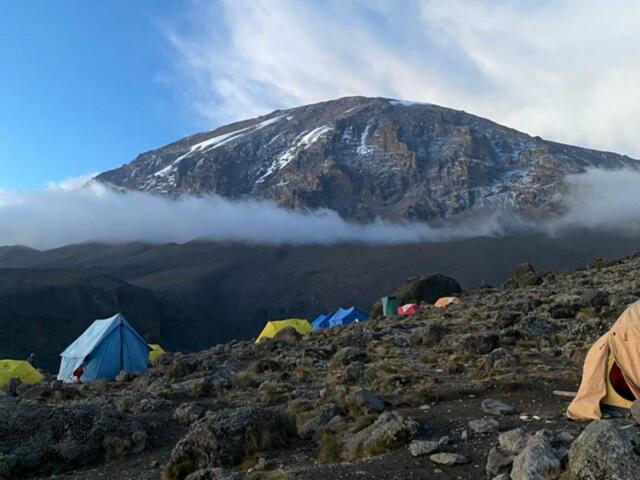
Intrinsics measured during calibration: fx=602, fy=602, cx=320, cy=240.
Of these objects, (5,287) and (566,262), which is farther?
(566,262)

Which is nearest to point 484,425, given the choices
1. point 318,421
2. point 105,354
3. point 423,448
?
point 423,448

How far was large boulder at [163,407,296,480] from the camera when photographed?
24.2 feet

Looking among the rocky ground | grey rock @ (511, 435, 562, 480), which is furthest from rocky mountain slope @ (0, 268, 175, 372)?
grey rock @ (511, 435, 562, 480)

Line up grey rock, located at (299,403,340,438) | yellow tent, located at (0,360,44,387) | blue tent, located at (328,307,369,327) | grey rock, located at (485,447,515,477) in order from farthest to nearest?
blue tent, located at (328,307,369,327)
yellow tent, located at (0,360,44,387)
grey rock, located at (299,403,340,438)
grey rock, located at (485,447,515,477)

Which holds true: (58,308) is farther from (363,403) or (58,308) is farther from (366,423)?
(366,423)

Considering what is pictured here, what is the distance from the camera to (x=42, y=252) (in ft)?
642

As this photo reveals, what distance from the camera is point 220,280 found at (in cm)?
15100

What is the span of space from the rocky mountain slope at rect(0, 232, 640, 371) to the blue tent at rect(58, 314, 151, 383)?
212ft

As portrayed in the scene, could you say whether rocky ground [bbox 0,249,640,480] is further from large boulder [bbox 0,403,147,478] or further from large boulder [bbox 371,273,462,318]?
large boulder [bbox 371,273,462,318]

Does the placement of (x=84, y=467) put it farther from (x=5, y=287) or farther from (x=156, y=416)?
(x=5, y=287)

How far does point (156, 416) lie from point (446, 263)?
131846 millimetres

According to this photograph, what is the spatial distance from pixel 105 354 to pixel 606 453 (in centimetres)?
2334

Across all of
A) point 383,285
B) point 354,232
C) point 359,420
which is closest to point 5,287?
point 383,285

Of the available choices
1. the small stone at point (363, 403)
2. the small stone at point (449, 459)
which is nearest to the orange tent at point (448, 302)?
the small stone at point (363, 403)
